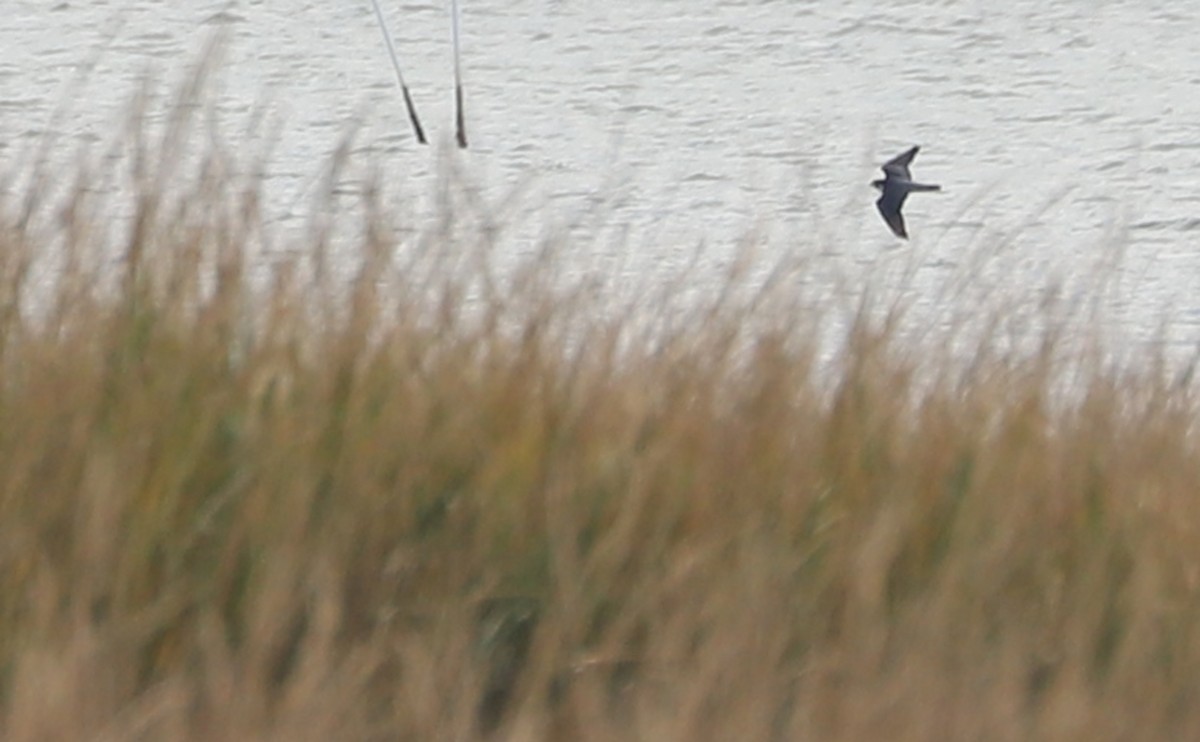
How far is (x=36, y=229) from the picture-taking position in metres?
3.72

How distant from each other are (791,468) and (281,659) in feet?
2.57

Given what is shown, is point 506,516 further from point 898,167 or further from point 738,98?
point 738,98

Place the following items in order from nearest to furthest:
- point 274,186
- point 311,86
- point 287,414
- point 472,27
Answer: point 287,414, point 274,186, point 311,86, point 472,27

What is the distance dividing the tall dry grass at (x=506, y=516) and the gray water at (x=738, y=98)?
375 cm

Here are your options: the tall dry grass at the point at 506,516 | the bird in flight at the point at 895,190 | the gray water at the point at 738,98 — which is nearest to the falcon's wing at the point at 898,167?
the bird in flight at the point at 895,190

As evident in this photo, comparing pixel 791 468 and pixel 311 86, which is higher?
pixel 791 468

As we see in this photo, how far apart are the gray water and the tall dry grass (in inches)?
148

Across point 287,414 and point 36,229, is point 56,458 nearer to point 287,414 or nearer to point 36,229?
point 287,414

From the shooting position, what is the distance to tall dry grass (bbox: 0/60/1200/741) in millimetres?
2815

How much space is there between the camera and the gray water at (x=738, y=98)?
27.5ft

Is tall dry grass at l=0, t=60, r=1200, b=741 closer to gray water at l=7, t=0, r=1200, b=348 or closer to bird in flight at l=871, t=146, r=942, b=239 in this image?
bird in flight at l=871, t=146, r=942, b=239

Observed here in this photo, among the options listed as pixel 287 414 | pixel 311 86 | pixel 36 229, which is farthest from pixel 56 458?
pixel 311 86

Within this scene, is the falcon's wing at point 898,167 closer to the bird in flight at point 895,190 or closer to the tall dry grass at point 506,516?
the bird in flight at point 895,190

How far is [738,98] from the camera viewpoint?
393 inches
